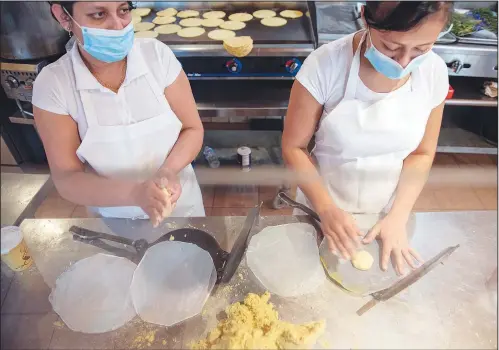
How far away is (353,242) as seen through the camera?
3.72 ft

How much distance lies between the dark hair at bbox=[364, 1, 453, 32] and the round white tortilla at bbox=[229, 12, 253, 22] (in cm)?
175

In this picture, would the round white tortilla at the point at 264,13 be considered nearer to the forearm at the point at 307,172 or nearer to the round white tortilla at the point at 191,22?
the round white tortilla at the point at 191,22

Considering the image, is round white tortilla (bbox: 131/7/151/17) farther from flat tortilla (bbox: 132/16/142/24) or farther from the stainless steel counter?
the stainless steel counter

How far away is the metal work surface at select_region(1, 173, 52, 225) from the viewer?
3.12ft

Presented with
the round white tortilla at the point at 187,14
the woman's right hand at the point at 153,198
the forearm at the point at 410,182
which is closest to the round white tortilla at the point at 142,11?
the round white tortilla at the point at 187,14

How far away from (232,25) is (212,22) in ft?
0.48

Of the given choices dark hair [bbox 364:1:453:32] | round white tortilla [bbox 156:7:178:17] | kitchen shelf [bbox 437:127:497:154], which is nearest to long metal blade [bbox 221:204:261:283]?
dark hair [bbox 364:1:453:32]

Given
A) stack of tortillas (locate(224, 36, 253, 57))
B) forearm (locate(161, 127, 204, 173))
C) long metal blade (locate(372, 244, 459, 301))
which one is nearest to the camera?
long metal blade (locate(372, 244, 459, 301))

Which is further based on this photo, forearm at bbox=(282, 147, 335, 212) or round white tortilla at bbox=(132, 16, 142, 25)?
round white tortilla at bbox=(132, 16, 142, 25)

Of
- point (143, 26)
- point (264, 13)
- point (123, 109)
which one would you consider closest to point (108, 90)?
point (123, 109)

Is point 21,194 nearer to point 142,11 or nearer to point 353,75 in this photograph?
point 353,75

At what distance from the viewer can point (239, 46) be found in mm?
2158

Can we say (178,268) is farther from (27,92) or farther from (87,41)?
(27,92)

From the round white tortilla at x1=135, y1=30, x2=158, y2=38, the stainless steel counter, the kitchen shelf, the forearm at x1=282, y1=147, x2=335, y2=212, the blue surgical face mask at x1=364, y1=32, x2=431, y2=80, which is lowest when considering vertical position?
the kitchen shelf
